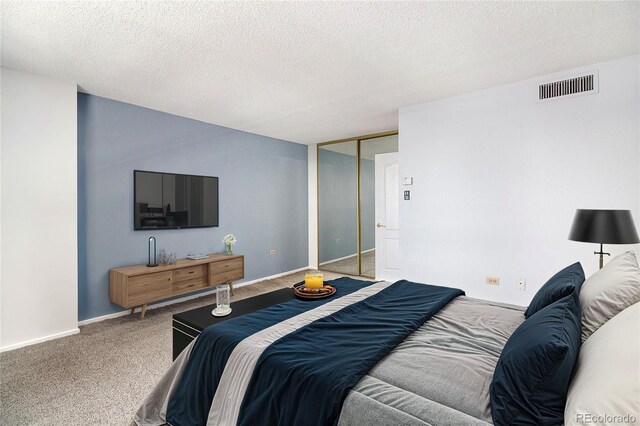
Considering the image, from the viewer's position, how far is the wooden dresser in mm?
3496

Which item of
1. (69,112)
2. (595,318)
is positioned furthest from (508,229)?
(69,112)

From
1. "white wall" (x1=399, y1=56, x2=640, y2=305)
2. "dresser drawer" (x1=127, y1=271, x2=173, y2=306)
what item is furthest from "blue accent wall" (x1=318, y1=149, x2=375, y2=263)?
"dresser drawer" (x1=127, y1=271, x2=173, y2=306)

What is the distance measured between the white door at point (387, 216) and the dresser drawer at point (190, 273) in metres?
2.90

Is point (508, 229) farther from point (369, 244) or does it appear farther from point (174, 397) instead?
point (174, 397)

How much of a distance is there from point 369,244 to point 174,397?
4.51m

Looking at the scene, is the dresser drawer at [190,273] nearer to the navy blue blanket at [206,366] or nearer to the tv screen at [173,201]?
the tv screen at [173,201]

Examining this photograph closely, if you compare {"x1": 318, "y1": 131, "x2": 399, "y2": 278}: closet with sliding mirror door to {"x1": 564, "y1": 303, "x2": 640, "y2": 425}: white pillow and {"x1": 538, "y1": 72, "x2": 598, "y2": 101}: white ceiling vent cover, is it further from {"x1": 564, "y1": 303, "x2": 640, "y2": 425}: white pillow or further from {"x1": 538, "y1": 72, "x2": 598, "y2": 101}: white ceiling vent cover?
{"x1": 564, "y1": 303, "x2": 640, "y2": 425}: white pillow

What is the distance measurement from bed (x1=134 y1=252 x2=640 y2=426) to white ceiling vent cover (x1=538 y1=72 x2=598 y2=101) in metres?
2.16

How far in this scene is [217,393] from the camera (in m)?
1.53

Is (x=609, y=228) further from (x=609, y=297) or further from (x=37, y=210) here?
(x=37, y=210)

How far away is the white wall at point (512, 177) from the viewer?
2941mm

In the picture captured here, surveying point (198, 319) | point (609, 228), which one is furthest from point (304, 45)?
Answer: point (609, 228)

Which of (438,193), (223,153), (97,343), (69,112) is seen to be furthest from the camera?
(223,153)

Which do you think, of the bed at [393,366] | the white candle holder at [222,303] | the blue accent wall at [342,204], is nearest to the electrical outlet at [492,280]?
the bed at [393,366]
